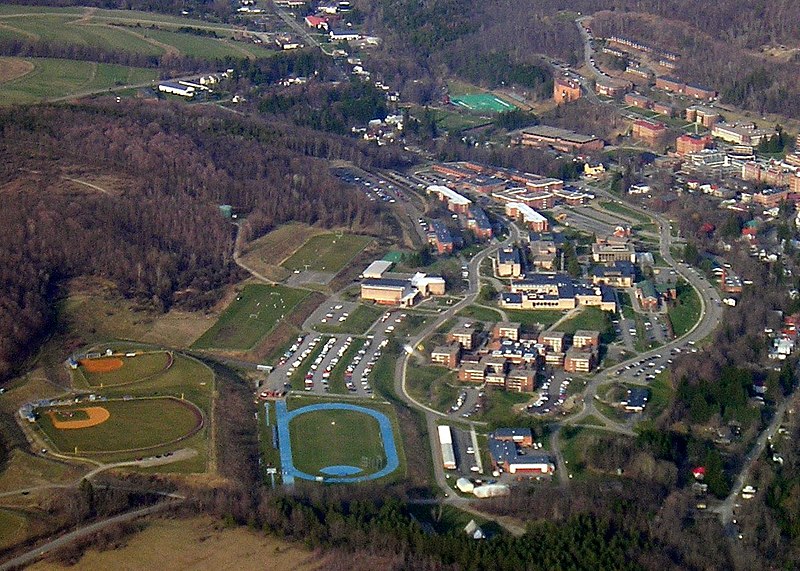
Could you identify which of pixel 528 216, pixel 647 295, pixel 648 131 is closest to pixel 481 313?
pixel 647 295

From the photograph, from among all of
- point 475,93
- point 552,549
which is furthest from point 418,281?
point 475,93

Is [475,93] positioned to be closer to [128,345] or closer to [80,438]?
[128,345]

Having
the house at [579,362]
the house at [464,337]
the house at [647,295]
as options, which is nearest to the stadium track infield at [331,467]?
the house at [464,337]

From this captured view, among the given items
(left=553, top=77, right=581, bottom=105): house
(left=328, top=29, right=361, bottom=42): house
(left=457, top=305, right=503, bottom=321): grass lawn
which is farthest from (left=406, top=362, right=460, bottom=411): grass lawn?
(left=328, top=29, right=361, bottom=42): house

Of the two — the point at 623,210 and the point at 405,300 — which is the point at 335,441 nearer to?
the point at 405,300

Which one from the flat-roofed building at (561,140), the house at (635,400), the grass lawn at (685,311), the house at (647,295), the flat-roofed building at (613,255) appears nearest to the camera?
the house at (635,400)

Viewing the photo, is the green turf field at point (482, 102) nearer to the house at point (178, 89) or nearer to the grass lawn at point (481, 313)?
the house at point (178, 89)
